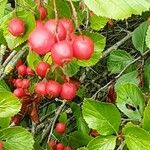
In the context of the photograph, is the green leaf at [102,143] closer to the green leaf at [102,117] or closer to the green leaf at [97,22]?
the green leaf at [102,117]

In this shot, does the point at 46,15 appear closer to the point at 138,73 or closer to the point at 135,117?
the point at 135,117

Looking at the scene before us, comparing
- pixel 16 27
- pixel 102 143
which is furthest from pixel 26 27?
pixel 102 143

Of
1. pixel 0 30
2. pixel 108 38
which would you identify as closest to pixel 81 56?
pixel 0 30

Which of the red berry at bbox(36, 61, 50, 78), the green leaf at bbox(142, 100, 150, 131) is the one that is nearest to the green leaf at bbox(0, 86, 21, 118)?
the red berry at bbox(36, 61, 50, 78)

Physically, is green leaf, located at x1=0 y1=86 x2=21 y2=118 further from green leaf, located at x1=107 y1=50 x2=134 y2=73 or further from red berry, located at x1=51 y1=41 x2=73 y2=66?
green leaf, located at x1=107 y1=50 x2=134 y2=73

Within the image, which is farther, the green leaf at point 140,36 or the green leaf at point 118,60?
the green leaf at point 118,60

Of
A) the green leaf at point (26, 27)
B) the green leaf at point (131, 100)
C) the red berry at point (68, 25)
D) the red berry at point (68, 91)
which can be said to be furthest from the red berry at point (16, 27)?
the green leaf at point (131, 100)

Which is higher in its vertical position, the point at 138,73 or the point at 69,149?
the point at 138,73
